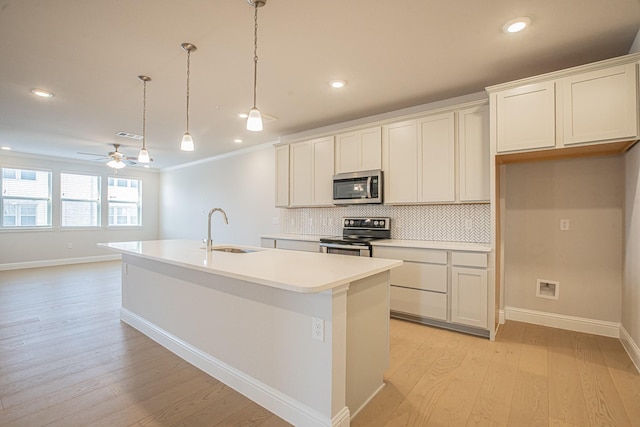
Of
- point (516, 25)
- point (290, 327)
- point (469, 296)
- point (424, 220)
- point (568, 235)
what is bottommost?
point (469, 296)

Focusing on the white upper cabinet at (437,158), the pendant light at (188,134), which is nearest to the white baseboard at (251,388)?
the pendant light at (188,134)

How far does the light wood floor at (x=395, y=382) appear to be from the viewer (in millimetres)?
1770

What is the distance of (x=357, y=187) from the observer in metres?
3.92

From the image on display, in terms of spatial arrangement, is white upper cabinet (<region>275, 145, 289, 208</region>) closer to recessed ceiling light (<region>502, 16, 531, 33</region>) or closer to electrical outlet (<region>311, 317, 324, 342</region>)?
recessed ceiling light (<region>502, 16, 531, 33</region>)

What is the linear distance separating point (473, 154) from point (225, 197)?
5063 millimetres

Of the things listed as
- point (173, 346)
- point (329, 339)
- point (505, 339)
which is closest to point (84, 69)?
point (173, 346)

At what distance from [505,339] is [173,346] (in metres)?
3.08

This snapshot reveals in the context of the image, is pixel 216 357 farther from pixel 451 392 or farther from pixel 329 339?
pixel 451 392

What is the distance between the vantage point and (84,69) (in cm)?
281

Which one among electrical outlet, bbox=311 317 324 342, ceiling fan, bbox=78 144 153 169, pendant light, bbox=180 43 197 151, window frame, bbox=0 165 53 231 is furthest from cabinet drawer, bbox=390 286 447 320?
window frame, bbox=0 165 53 231

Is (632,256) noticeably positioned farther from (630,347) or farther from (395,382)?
(395,382)

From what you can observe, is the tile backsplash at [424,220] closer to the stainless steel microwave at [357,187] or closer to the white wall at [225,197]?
the stainless steel microwave at [357,187]

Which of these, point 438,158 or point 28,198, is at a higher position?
point 438,158

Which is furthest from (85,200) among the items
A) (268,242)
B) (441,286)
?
(441,286)
